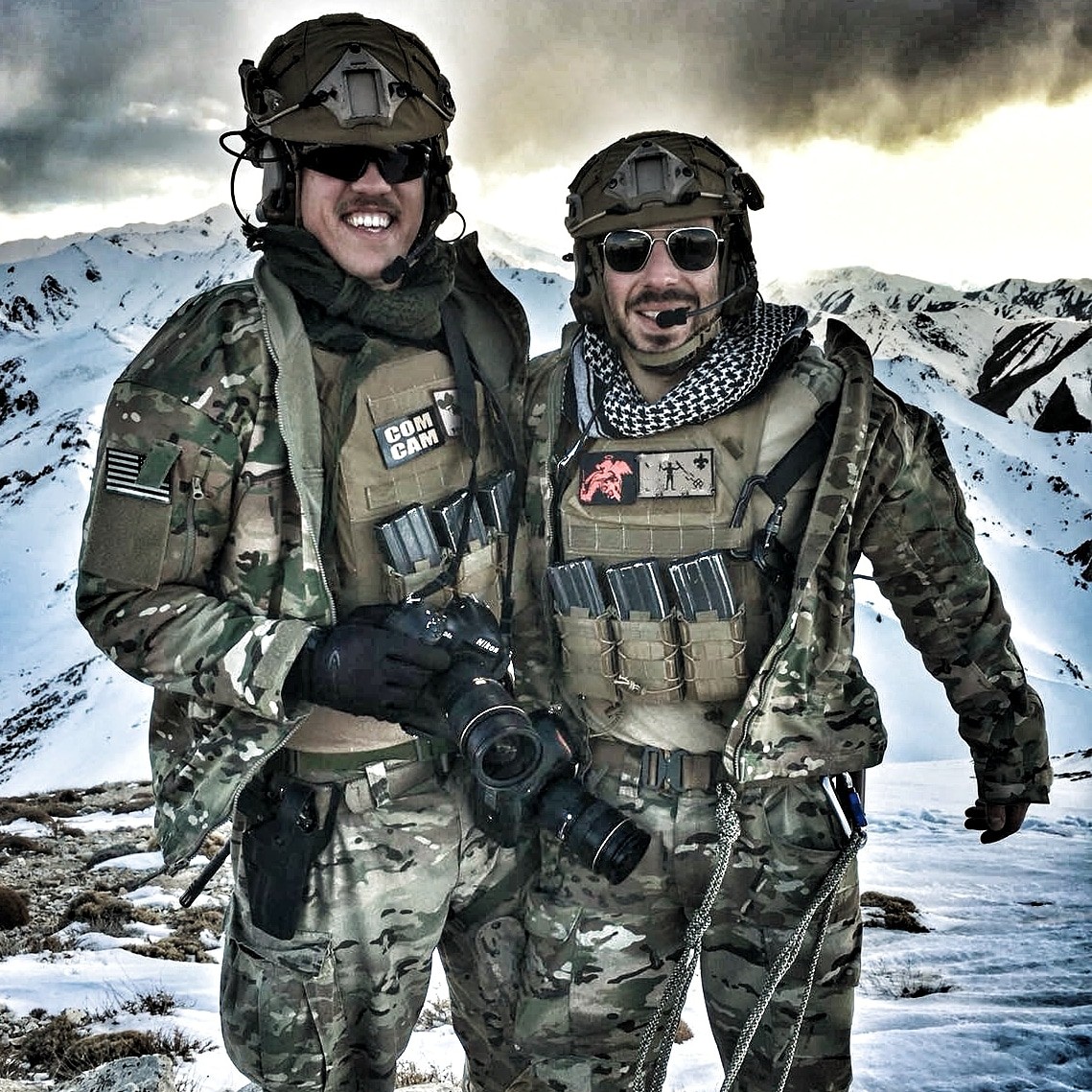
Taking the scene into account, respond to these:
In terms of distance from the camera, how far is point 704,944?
3.14 meters

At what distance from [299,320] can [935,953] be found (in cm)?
537

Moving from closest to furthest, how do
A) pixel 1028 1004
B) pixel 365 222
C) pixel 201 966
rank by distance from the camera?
pixel 365 222 → pixel 1028 1004 → pixel 201 966

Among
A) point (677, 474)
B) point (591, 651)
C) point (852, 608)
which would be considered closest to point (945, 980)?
point (852, 608)

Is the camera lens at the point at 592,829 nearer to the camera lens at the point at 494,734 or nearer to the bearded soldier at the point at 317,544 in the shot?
the camera lens at the point at 494,734

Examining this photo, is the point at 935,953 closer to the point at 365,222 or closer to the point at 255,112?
the point at 365,222

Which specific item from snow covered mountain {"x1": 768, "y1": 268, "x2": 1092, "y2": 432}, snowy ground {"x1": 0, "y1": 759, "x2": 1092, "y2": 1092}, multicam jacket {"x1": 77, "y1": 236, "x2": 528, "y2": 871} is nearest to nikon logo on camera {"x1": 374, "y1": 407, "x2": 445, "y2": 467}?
multicam jacket {"x1": 77, "y1": 236, "x2": 528, "y2": 871}

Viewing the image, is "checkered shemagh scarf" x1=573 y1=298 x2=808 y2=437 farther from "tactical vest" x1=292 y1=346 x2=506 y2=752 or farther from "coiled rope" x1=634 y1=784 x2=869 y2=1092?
"coiled rope" x1=634 y1=784 x2=869 y2=1092

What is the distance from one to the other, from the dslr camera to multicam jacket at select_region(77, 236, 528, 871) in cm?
40

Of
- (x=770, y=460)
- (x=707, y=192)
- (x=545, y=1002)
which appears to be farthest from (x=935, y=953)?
(x=707, y=192)

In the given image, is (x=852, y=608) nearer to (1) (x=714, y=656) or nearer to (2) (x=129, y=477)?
(1) (x=714, y=656)

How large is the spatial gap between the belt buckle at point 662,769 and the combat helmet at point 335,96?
1.71 meters

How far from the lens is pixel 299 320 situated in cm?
276

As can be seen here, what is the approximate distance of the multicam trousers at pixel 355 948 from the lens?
9.14 ft

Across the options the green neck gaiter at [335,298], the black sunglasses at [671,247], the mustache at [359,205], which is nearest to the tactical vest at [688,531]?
the black sunglasses at [671,247]
